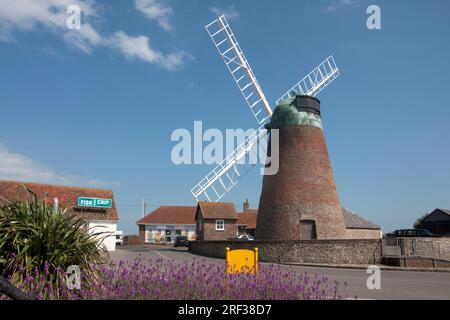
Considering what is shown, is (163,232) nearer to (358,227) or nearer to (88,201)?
(88,201)

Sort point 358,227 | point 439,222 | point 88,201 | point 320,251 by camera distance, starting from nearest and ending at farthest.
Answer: point 320,251 → point 88,201 → point 358,227 → point 439,222

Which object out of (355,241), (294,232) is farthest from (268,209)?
(355,241)

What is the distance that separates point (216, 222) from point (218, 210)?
4.87 ft

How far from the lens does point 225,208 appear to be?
45906 mm

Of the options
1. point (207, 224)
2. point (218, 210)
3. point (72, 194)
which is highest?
point (72, 194)

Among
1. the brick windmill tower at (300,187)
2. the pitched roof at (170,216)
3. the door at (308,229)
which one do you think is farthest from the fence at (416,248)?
the pitched roof at (170,216)

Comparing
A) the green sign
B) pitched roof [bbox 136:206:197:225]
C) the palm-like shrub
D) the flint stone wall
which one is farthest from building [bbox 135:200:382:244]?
the palm-like shrub

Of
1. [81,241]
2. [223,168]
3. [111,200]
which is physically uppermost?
[223,168]

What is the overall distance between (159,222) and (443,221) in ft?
120

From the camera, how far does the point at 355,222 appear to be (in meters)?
39.6

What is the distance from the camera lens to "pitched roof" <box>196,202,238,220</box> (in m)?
44.1

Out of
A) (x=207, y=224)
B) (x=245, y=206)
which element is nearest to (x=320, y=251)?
(x=207, y=224)

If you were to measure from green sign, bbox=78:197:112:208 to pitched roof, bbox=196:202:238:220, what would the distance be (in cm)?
1075
